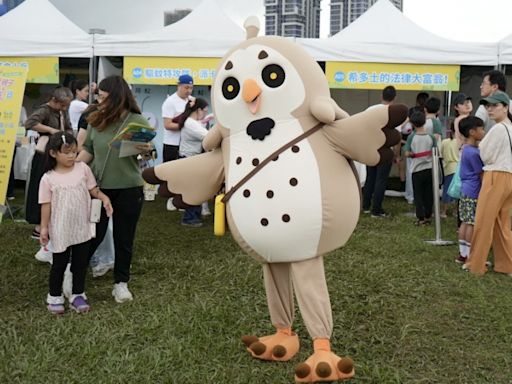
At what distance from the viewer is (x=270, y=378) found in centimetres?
300

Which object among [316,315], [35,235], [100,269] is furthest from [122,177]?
[35,235]

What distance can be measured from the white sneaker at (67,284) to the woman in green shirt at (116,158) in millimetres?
366

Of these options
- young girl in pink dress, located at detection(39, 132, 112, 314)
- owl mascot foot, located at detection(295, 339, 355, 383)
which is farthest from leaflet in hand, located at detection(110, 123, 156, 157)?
owl mascot foot, located at detection(295, 339, 355, 383)

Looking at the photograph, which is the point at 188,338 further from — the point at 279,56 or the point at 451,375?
the point at 279,56

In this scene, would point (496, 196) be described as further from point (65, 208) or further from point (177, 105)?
point (177, 105)

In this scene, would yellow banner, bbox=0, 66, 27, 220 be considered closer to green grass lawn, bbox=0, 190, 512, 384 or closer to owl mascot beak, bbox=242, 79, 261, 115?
green grass lawn, bbox=0, 190, 512, 384

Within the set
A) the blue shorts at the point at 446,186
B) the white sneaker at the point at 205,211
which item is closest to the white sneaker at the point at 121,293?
the white sneaker at the point at 205,211

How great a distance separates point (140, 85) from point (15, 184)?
276 cm

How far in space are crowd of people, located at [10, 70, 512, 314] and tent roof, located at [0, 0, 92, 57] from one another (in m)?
2.40

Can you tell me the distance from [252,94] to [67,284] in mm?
2220

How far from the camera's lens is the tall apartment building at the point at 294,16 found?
22641 mm

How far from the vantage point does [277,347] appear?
315 centimetres

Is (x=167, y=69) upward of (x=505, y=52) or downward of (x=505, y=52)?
downward

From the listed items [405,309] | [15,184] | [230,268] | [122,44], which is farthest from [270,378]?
[15,184]
